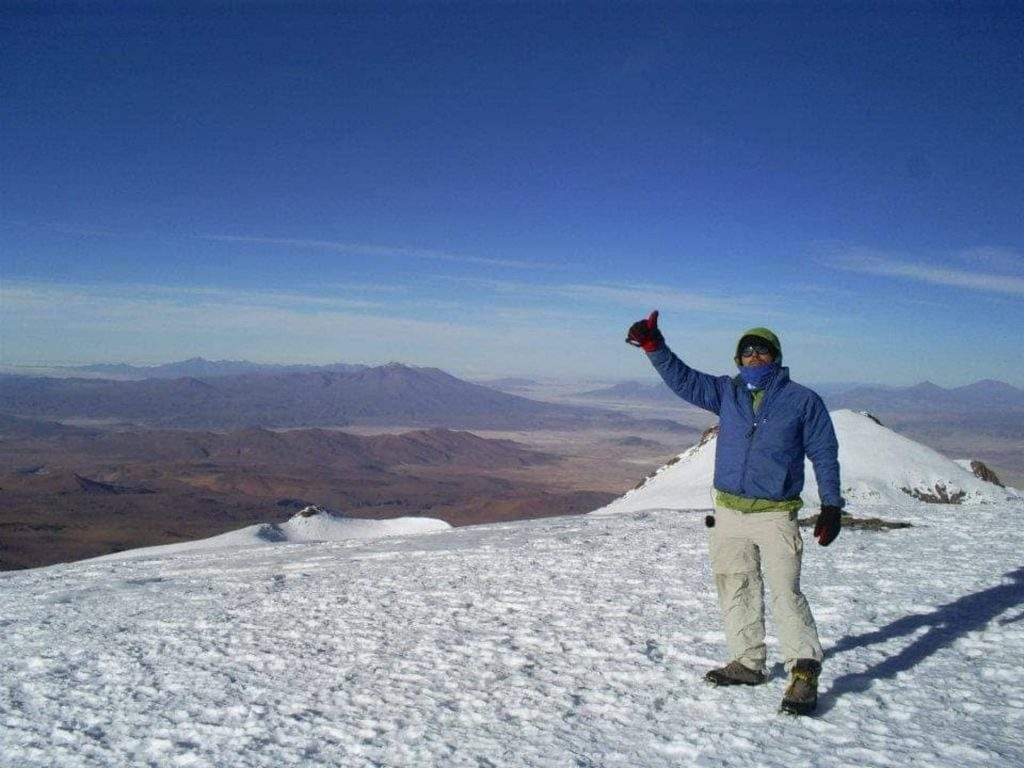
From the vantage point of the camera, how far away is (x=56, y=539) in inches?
4289

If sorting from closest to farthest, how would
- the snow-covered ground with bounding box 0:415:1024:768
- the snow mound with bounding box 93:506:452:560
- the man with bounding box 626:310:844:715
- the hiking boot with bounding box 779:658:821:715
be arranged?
the snow-covered ground with bounding box 0:415:1024:768 < the hiking boot with bounding box 779:658:821:715 < the man with bounding box 626:310:844:715 < the snow mound with bounding box 93:506:452:560

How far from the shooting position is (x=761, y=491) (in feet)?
18.5

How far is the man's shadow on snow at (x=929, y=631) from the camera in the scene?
20.4 ft

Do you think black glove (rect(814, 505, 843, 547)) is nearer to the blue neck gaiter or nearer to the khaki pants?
the khaki pants

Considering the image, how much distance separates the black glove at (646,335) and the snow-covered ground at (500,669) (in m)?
2.98

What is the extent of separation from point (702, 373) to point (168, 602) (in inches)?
328

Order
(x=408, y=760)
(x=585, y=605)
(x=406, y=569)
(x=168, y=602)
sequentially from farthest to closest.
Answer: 1. (x=406, y=569)
2. (x=168, y=602)
3. (x=585, y=605)
4. (x=408, y=760)

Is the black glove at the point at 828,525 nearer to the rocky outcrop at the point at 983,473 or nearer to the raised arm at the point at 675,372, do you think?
the raised arm at the point at 675,372

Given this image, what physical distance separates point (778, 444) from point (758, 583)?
1.24m

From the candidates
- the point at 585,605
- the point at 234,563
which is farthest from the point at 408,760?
the point at 234,563

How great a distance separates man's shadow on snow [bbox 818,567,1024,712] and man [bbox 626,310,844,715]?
619 mm

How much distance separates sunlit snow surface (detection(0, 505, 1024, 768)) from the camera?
5.06m

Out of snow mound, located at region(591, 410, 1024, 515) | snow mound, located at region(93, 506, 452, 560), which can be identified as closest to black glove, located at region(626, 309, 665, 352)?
snow mound, located at region(591, 410, 1024, 515)

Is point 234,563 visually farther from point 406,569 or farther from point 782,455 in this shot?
point 782,455
